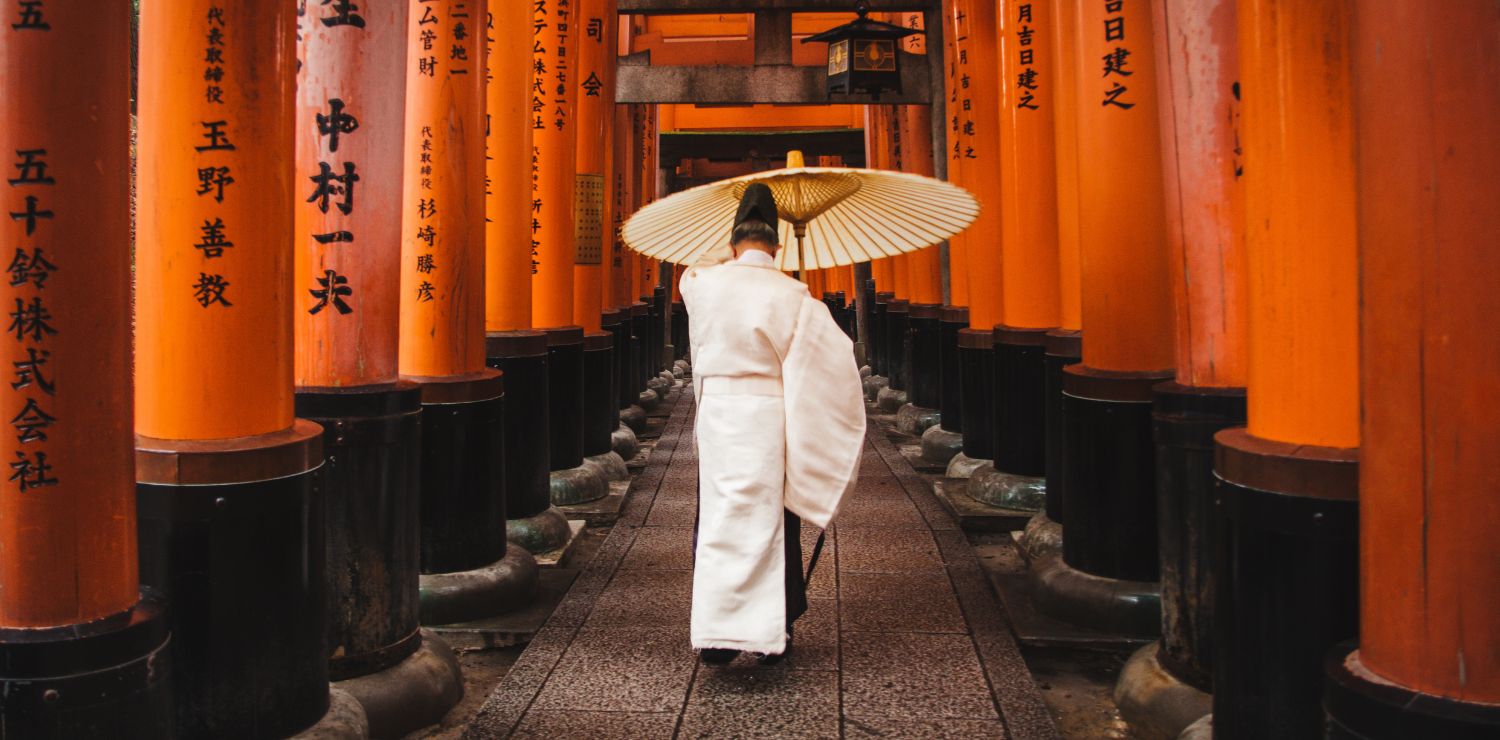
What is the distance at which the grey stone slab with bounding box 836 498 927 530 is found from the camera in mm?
7250

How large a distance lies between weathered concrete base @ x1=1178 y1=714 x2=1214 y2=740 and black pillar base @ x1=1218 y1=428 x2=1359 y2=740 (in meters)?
0.44

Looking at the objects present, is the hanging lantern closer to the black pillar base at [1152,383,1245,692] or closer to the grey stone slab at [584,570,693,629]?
the grey stone slab at [584,570,693,629]

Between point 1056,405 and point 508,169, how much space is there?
3.28 meters

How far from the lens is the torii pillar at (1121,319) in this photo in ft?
16.3

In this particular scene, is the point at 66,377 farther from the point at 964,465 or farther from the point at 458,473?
the point at 964,465

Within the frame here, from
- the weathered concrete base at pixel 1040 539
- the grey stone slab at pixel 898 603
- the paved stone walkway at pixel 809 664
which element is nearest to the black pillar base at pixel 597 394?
Result: the paved stone walkway at pixel 809 664

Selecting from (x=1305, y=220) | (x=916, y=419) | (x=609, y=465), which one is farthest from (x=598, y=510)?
(x=1305, y=220)

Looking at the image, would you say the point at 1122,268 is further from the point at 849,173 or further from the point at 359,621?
the point at 359,621

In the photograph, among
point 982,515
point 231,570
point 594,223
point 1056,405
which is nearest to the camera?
point 231,570

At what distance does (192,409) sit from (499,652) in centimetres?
237

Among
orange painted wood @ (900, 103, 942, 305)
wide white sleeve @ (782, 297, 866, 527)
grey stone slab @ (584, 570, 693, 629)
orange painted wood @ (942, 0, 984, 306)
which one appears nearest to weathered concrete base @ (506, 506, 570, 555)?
grey stone slab @ (584, 570, 693, 629)

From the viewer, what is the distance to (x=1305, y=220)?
298cm

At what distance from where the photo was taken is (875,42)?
1075cm

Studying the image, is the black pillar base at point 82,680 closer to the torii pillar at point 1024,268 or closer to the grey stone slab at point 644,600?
the grey stone slab at point 644,600
